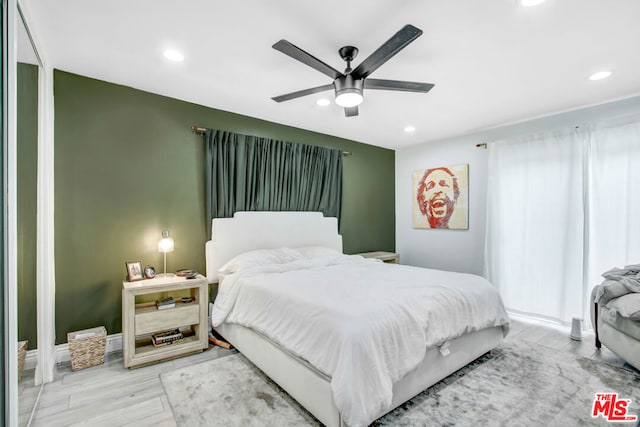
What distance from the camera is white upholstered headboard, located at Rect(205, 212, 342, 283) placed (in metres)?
3.37

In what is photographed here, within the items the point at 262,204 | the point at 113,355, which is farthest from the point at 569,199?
the point at 113,355

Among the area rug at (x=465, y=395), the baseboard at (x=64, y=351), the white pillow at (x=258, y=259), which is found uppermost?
the white pillow at (x=258, y=259)

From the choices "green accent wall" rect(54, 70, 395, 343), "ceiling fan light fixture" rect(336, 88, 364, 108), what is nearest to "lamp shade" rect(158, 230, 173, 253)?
"green accent wall" rect(54, 70, 395, 343)

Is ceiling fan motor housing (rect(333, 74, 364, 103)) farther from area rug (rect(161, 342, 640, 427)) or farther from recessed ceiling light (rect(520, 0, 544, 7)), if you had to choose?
area rug (rect(161, 342, 640, 427))

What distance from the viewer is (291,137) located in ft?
13.8

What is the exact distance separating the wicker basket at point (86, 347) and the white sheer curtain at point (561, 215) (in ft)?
14.5

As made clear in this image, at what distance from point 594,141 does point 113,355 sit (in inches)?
211

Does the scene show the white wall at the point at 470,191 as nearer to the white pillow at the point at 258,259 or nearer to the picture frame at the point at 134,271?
the white pillow at the point at 258,259

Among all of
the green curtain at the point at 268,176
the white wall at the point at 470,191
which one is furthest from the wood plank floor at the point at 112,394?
the white wall at the point at 470,191

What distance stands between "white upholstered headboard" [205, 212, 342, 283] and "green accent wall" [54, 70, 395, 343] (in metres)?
0.15

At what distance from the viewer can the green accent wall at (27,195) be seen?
1.65 m

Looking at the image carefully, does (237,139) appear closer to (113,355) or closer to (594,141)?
(113,355)

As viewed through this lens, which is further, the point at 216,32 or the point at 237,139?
the point at 237,139

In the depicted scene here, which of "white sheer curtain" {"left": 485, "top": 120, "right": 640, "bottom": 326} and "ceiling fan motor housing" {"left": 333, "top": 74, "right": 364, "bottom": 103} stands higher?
"ceiling fan motor housing" {"left": 333, "top": 74, "right": 364, "bottom": 103}
